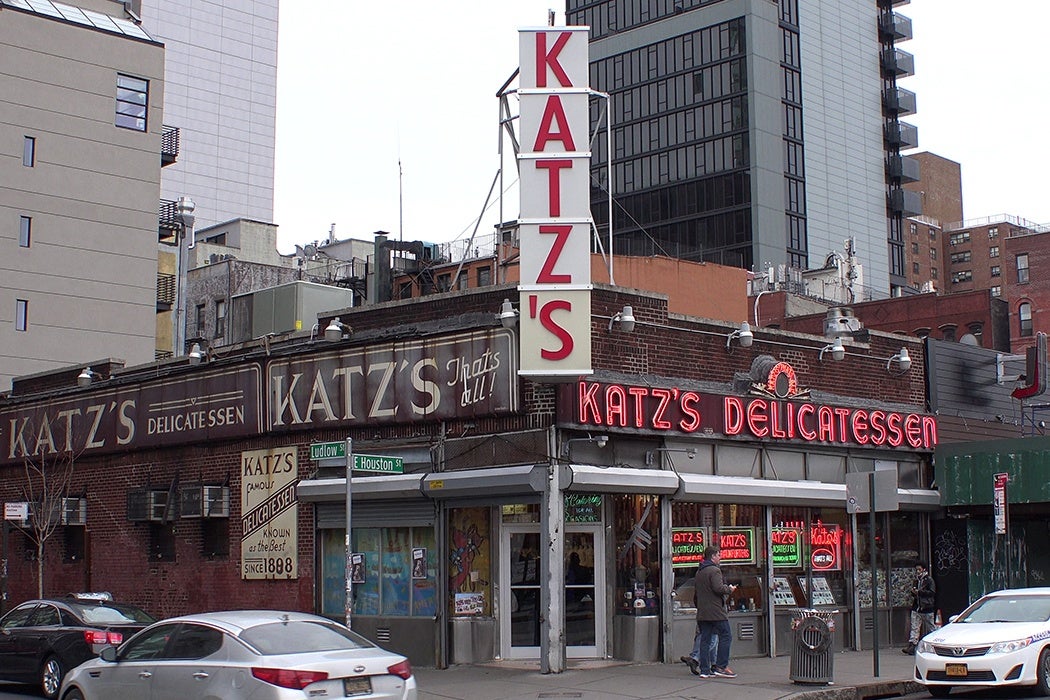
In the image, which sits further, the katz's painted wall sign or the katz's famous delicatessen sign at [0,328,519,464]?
the katz's famous delicatessen sign at [0,328,519,464]

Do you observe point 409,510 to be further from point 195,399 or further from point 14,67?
point 14,67

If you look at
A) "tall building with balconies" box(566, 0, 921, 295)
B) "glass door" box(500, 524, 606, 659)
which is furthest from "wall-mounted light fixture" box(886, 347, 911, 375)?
"tall building with balconies" box(566, 0, 921, 295)

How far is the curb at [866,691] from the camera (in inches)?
656

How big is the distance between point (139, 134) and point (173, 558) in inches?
1030

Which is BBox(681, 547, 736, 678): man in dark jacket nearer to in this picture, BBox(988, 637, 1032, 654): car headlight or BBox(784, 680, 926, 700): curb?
BBox(784, 680, 926, 700): curb

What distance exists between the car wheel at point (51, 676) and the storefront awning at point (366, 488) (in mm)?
5130

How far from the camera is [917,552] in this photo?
2483 cm

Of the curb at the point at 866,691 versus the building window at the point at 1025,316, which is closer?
the curb at the point at 866,691

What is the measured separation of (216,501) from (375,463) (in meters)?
7.46

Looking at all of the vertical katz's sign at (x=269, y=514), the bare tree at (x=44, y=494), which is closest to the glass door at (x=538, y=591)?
the vertical katz's sign at (x=269, y=514)

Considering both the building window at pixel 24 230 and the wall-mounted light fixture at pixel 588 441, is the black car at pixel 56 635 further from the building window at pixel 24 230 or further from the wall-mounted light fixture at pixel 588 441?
the building window at pixel 24 230

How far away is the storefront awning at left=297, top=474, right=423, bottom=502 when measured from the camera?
20.6 meters

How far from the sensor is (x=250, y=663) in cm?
1239

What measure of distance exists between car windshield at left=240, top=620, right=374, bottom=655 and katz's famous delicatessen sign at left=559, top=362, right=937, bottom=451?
6.52m
